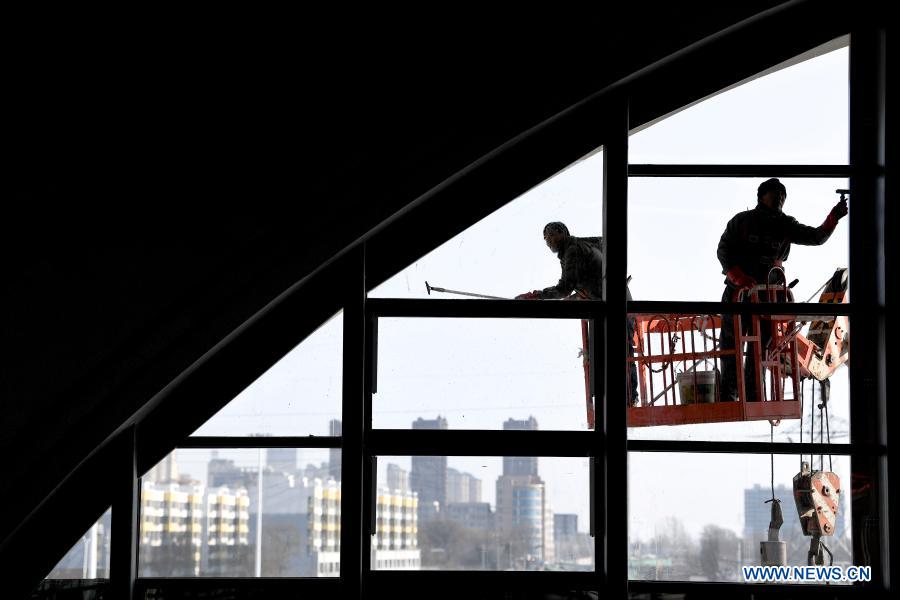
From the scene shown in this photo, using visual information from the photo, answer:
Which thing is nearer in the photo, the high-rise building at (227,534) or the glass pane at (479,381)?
the high-rise building at (227,534)

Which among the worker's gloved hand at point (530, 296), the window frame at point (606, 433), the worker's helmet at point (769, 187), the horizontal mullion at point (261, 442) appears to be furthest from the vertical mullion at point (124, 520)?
the worker's helmet at point (769, 187)

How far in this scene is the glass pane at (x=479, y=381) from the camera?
6.75 metres

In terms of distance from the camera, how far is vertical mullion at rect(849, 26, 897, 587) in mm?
6641

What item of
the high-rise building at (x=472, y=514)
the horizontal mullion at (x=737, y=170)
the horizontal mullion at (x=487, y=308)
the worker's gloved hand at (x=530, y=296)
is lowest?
the high-rise building at (x=472, y=514)

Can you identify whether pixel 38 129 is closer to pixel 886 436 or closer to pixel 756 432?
pixel 756 432

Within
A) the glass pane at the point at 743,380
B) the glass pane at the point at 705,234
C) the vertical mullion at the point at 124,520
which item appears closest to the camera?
the vertical mullion at the point at 124,520

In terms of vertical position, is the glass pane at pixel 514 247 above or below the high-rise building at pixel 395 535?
above

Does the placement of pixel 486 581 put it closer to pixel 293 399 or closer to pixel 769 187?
pixel 293 399

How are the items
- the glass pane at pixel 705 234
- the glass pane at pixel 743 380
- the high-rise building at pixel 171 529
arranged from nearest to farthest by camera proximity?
the high-rise building at pixel 171 529, the glass pane at pixel 743 380, the glass pane at pixel 705 234

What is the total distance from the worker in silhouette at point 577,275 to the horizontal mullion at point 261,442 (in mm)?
1520

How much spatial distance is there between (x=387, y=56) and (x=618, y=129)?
164cm

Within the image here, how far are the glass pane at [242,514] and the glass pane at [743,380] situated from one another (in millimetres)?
2019

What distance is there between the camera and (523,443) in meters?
6.72

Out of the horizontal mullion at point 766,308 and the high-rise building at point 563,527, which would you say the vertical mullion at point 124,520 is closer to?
the high-rise building at point 563,527
